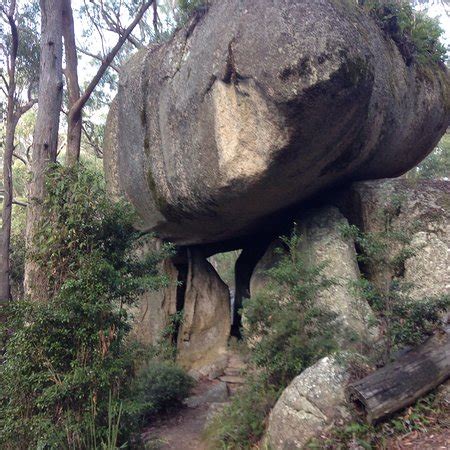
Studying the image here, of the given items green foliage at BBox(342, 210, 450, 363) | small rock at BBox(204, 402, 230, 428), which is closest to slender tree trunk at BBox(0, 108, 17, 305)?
small rock at BBox(204, 402, 230, 428)

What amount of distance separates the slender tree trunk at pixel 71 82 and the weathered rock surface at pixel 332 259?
451 cm

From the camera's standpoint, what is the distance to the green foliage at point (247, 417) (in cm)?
541

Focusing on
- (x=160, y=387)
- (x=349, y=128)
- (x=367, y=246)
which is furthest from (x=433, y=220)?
(x=160, y=387)

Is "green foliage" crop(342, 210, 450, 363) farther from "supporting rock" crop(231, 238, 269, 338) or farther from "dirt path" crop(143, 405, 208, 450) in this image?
"supporting rock" crop(231, 238, 269, 338)

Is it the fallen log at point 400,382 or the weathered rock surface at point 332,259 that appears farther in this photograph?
the weathered rock surface at point 332,259

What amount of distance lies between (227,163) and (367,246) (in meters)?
2.45

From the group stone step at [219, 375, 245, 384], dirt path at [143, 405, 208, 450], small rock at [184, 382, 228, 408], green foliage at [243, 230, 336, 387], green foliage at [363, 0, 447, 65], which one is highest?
green foliage at [363, 0, 447, 65]

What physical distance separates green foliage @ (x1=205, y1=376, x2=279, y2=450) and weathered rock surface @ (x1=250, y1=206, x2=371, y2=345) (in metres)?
1.28

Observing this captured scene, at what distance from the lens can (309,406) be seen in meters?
4.87

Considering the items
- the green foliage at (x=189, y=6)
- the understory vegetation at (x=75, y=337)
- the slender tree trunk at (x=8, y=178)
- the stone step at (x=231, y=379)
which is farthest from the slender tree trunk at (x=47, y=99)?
the stone step at (x=231, y=379)

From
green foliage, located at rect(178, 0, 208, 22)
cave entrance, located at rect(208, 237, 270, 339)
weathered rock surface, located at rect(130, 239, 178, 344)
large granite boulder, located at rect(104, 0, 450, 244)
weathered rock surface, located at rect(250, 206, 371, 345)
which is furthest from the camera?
cave entrance, located at rect(208, 237, 270, 339)

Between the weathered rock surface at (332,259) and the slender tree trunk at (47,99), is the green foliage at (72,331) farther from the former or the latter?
the weathered rock surface at (332,259)

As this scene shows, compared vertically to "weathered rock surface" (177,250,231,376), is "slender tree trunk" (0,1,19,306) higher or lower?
higher

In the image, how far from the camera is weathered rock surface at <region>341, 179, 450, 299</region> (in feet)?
23.0
